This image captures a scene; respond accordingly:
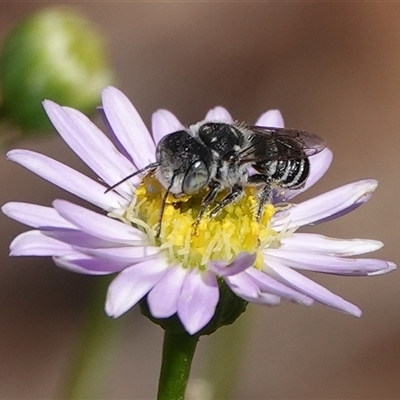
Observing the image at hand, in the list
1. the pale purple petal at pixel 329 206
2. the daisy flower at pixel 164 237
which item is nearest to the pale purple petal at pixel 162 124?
the daisy flower at pixel 164 237

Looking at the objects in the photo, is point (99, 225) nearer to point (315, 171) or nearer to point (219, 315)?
point (219, 315)

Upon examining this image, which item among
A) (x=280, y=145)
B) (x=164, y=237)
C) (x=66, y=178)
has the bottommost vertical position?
(x=164, y=237)

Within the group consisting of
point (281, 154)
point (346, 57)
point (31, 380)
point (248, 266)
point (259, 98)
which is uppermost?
point (346, 57)

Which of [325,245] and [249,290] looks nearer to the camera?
[249,290]

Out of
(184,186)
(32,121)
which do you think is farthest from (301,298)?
(32,121)

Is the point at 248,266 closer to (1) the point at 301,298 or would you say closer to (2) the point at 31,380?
(1) the point at 301,298

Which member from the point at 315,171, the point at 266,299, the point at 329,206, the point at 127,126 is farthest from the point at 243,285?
the point at 315,171

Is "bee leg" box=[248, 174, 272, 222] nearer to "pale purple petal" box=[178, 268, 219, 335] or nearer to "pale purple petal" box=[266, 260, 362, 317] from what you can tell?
"pale purple petal" box=[266, 260, 362, 317]
